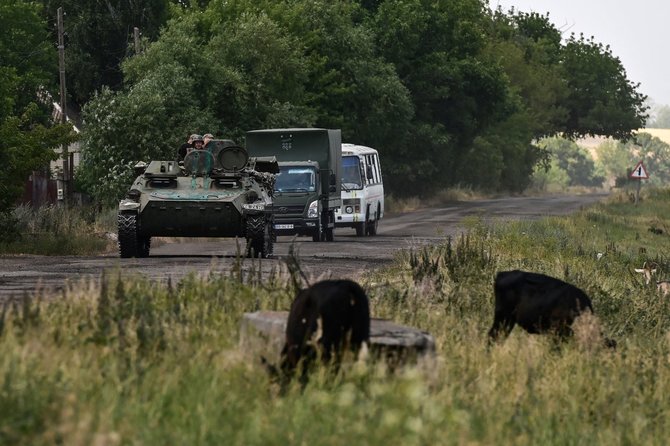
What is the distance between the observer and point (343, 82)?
55.8 meters

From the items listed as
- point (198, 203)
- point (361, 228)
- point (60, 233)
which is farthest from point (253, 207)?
point (361, 228)

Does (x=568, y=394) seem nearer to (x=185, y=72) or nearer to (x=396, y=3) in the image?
(x=185, y=72)

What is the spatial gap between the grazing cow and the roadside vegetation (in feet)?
0.82

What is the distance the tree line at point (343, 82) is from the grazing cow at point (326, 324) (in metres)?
29.2

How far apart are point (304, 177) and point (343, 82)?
20811mm

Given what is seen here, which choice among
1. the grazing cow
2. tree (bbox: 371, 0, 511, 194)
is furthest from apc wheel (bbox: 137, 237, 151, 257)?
tree (bbox: 371, 0, 511, 194)

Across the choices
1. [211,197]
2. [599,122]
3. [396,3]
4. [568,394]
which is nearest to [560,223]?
[211,197]

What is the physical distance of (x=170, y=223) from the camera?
2536 cm

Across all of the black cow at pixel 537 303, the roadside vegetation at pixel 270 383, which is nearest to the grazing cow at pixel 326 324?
the roadside vegetation at pixel 270 383

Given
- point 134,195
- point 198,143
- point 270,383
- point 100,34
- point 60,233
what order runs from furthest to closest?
point 100,34
point 60,233
point 198,143
point 134,195
point 270,383

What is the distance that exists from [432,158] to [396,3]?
835 cm

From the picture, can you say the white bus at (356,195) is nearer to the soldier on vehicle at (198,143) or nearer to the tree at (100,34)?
the soldier on vehicle at (198,143)

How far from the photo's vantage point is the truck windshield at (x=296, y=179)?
35.3m

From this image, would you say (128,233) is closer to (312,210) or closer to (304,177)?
(312,210)
